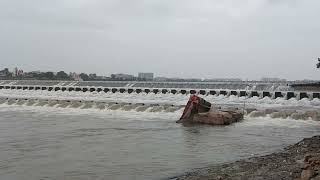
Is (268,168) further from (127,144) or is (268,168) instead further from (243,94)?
(243,94)

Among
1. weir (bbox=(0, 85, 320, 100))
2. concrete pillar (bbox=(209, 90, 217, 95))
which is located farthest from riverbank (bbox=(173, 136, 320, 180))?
concrete pillar (bbox=(209, 90, 217, 95))

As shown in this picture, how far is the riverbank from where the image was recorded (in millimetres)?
9310

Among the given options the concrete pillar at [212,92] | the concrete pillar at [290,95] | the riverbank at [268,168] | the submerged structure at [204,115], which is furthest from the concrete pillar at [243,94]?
the riverbank at [268,168]

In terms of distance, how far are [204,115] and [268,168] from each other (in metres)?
13.5

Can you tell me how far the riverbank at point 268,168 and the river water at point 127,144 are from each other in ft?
3.20

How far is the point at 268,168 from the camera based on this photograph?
38.2 feet

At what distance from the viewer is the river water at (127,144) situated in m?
13.2

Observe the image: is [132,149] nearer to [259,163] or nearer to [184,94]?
[259,163]

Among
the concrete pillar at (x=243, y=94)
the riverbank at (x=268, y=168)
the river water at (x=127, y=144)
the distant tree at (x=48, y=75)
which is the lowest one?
the river water at (x=127, y=144)

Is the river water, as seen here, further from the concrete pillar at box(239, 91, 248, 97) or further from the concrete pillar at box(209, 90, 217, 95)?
the concrete pillar at box(209, 90, 217, 95)

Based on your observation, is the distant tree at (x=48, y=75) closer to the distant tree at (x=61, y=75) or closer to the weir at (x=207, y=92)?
the distant tree at (x=61, y=75)

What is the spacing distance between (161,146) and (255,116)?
1217 cm

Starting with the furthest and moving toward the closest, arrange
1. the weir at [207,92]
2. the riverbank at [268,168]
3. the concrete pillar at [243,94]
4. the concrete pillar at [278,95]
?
1. the concrete pillar at [243,94]
2. the concrete pillar at [278,95]
3. the weir at [207,92]
4. the riverbank at [268,168]

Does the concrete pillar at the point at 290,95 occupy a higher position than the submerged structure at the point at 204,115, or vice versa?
the concrete pillar at the point at 290,95
